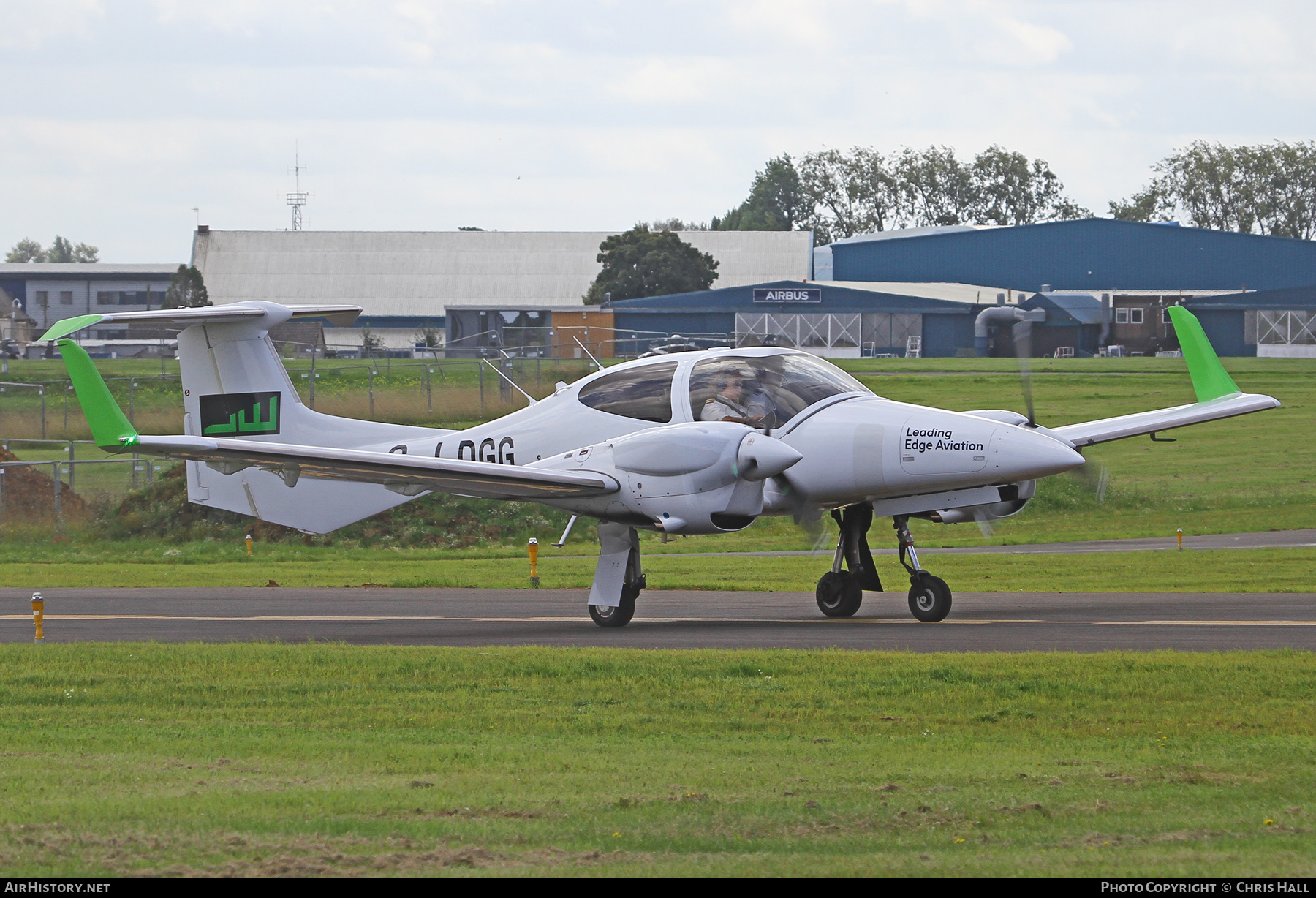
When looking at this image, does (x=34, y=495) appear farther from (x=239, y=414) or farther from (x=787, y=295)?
(x=787, y=295)

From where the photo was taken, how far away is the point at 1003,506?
621 inches

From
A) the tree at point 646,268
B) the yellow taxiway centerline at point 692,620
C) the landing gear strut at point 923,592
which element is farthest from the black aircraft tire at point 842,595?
the tree at point 646,268

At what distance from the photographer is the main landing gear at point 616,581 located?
16781 millimetres

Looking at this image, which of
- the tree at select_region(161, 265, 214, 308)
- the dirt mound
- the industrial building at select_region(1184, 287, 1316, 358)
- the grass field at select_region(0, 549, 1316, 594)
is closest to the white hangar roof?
the tree at select_region(161, 265, 214, 308)

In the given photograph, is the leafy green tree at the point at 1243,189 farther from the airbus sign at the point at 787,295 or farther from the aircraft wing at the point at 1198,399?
the aircraft wing at the point at 1198,399

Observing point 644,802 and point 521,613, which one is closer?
point 644,802

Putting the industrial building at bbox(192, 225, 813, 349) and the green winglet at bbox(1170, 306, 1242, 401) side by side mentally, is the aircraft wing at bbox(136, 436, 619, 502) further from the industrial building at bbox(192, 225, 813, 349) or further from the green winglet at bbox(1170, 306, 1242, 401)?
the industrial building at bbox(192, 225, 813, 349)

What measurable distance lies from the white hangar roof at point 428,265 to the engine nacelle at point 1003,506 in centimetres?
8677

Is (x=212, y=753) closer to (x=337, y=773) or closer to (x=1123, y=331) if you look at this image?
(x=337, y=773)

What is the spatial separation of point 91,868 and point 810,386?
11.4 m

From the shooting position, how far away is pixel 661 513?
15.6 meters

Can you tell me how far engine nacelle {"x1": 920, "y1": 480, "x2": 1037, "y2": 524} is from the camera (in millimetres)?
15617

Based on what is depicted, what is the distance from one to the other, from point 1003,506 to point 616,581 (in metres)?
4.77

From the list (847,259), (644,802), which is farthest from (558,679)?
(847,259)
